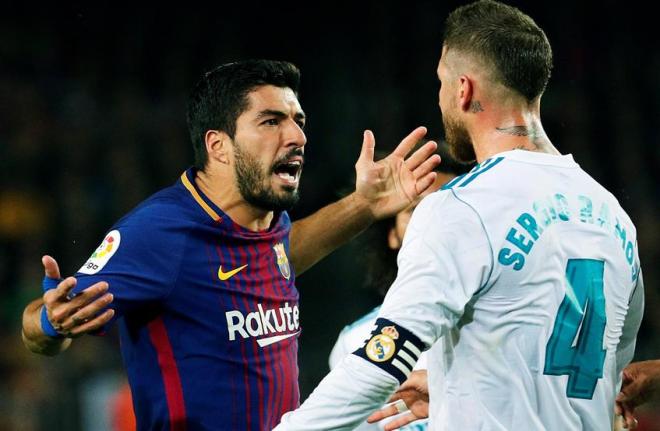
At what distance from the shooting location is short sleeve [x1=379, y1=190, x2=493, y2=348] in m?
2.48

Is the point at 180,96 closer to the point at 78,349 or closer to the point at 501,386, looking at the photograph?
the point at 78,349

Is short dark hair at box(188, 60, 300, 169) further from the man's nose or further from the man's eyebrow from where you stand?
the man's nose

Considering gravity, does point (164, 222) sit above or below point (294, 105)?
below

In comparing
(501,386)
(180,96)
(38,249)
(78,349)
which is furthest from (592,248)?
(180,96)

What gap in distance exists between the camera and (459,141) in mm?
2930

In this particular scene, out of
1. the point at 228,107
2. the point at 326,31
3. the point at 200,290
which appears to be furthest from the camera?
the point at 326,31

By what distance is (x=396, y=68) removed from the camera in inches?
383

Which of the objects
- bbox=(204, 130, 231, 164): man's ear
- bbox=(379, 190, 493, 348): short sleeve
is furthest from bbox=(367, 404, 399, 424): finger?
bbox=(204, 130, 231, 164): man's ear

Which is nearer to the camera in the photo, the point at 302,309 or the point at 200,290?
the point at 200,290

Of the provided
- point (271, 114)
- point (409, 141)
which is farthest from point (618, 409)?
point (271, 114)

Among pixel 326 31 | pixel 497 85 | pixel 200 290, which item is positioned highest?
pixel 326 31

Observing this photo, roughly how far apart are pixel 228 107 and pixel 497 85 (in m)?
1.35

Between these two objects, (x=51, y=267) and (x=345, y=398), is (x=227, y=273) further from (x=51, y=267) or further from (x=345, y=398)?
(x=345, y=398)

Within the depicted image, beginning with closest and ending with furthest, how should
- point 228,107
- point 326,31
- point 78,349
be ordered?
point 228,107
point 78,349
point 326,31
